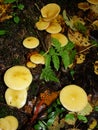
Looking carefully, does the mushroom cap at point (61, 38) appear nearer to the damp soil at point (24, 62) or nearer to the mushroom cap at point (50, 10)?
the damp soil at point (24, 62)

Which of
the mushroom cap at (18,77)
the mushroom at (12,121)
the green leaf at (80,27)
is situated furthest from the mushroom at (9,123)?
the green leaf at (80,27)

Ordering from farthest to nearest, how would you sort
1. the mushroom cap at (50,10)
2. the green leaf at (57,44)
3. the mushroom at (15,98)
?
the mushroom cap at (50,10)
the green leaf at (57,44)
the mushroom at (15,98)

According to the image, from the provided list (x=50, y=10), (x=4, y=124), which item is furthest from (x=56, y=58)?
(x=4, y=124)

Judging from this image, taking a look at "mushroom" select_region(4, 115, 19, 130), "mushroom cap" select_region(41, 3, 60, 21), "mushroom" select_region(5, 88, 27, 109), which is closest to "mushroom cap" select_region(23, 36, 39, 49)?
"mushroom cap" select_region(41, 3, 60, 21)

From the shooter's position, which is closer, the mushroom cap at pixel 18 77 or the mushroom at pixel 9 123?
the mushroom at pixel 9 123

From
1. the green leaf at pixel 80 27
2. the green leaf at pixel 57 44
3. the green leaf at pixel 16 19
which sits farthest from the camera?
the green leaf at pixel 80 27

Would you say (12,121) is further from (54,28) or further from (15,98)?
(54,28)
